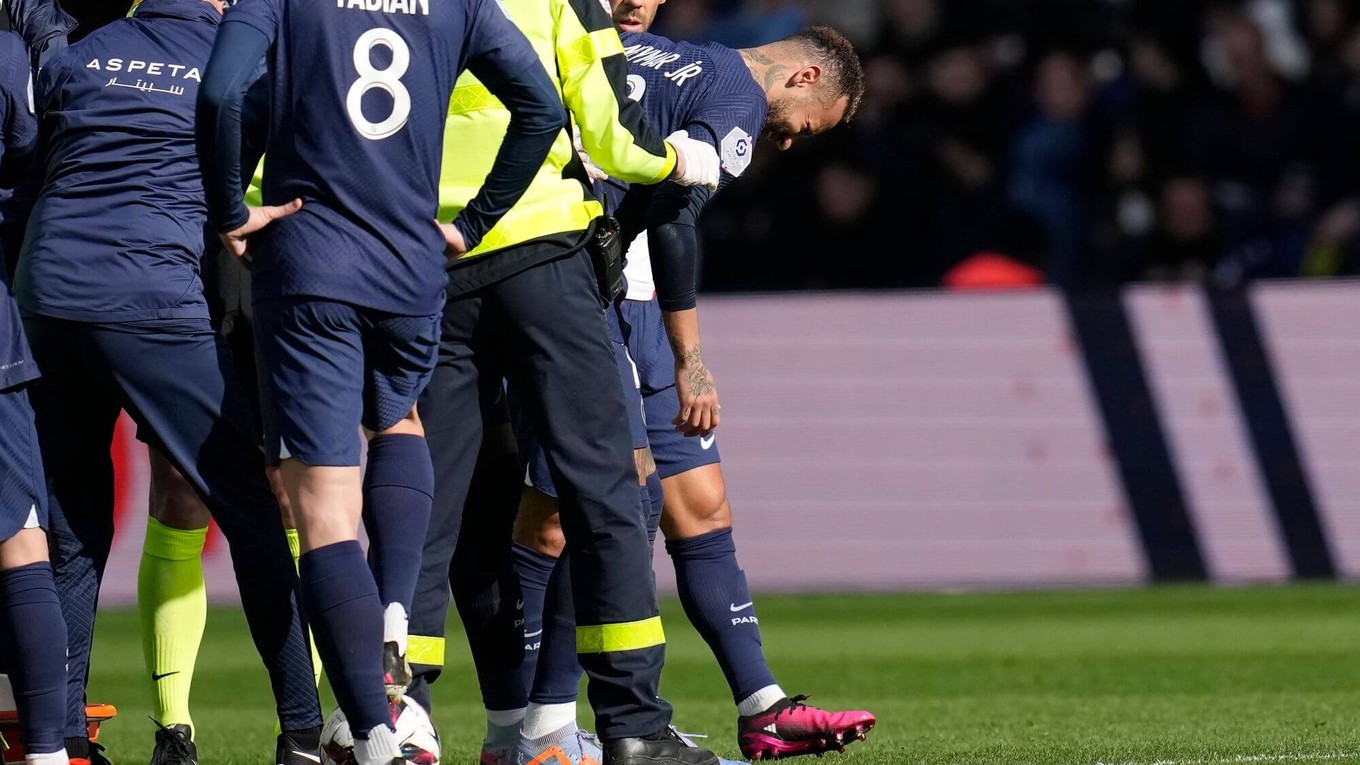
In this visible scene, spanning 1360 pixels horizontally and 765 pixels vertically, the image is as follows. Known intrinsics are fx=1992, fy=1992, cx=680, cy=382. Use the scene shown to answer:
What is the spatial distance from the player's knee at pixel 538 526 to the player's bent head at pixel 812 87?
43.2 inches

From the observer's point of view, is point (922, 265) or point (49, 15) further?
point (922, 265)

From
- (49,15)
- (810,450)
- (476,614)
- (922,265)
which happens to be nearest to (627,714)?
(476,614)

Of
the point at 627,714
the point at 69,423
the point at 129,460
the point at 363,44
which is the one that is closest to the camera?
the point at 363,44

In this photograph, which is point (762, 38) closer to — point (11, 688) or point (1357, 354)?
point (1357, 354)

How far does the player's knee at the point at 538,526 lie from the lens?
4.74 m

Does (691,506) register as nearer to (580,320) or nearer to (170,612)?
(580,320)

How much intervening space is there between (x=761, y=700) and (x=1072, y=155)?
7.45 m

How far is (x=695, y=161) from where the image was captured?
4242mm

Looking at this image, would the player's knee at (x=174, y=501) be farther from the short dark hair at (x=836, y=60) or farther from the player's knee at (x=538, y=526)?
the short dark hair at (x=836, y=60)

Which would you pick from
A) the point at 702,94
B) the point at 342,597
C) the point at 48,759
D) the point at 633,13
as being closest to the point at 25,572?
the point at 48,759

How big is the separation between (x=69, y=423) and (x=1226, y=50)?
870 centimetres

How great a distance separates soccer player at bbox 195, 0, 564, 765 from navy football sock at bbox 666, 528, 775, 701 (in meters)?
1.42

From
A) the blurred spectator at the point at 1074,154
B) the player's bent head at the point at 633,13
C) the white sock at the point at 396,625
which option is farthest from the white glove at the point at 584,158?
the blurred spectator at the point at 1074,154

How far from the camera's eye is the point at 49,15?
15.6 feet
